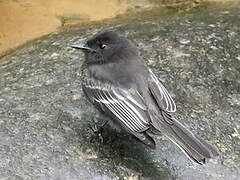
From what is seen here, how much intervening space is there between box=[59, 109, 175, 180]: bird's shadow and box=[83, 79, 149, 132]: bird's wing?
239 mm

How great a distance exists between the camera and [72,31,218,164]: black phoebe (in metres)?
4.58

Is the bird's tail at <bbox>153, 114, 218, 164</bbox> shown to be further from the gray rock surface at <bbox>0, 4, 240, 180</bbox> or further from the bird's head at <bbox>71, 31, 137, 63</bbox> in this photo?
the bird's head at <bbox>71, 31, 137, 63</bbox>

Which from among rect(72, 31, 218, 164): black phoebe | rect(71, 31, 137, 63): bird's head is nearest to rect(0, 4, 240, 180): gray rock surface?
rect(72, 31, 218, 164): black phoebe

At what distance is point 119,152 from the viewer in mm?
4875

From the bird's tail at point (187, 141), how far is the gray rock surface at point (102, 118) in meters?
0.25

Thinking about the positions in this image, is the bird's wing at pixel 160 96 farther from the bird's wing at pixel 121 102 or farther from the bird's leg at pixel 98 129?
the bird's leg at pixel 98 129

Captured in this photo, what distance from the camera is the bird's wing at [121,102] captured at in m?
4.67

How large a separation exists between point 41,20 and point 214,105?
2583 millimetres

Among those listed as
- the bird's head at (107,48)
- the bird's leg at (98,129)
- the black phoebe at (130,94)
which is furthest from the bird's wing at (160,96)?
the bird's leg at (98,129)

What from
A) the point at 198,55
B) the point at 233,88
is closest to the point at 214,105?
the point at 233,88

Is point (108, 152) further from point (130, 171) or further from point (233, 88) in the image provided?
point (233, 88)

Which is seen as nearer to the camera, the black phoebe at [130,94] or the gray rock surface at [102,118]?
the black phoebe at [130,94]

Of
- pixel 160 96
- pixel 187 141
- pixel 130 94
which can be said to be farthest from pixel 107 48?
pixel 187 141

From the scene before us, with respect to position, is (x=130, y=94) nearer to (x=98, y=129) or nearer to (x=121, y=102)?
(x=121, y=102)
